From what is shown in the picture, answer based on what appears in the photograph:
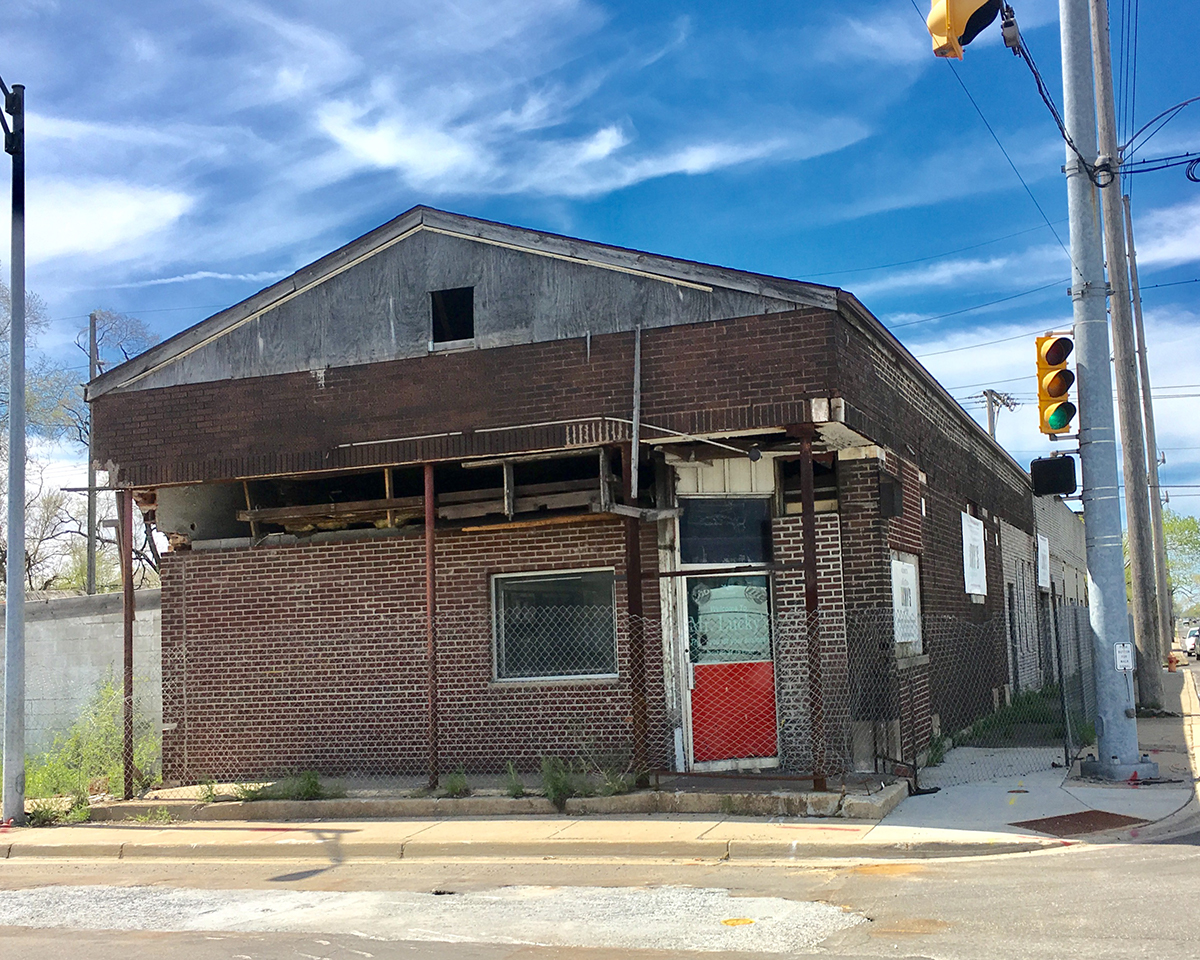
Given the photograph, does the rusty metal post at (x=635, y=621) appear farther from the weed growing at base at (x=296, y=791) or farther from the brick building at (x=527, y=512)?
the weed growing at base at (x=296, y=791)

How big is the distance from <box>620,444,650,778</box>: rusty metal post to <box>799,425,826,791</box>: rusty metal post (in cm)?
182

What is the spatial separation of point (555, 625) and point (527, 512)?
133 centimetres

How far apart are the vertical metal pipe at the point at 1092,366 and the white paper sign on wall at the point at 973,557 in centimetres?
577

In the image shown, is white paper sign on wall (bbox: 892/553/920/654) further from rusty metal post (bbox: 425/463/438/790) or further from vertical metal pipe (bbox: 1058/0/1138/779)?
rusty metal post (bbox: 425/463/438/790)

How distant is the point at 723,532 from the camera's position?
12.9m

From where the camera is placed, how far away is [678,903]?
7848mm

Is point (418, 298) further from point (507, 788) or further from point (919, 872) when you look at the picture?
point (919, 872)

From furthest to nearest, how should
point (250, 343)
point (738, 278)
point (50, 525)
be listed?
point (50, 525) → point (250, 343) → point (738, 278)

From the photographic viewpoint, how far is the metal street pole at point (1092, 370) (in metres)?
11.7

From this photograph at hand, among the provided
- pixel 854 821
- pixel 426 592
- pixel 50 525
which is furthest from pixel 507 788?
pixel 50 525

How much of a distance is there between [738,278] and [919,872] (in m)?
6.00

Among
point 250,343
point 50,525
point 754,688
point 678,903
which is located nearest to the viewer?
point 678,903

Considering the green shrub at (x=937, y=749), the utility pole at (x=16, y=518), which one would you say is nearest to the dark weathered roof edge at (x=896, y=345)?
the green shrub at (x=937, y=749)

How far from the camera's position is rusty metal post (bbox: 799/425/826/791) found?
10.9 metres
